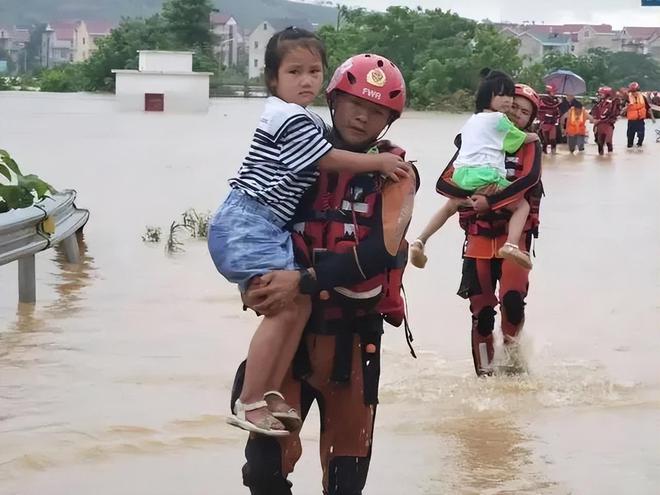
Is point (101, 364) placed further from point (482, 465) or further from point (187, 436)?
point (482, 465)

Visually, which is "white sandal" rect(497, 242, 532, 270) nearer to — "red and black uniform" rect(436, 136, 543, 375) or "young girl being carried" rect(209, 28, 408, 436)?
"red and black uniform" rect(436, 136, 543, 375)

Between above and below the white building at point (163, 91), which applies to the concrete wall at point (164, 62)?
above

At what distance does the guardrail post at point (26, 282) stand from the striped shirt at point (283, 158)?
20.1ft

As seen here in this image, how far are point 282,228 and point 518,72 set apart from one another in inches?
3265

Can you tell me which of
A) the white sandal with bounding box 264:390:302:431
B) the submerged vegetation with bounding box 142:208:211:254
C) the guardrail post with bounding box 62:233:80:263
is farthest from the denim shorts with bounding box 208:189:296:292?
the submerged vegetation with bounding box 142:208:211:254

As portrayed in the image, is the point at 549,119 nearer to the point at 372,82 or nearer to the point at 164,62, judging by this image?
the point at 372,82

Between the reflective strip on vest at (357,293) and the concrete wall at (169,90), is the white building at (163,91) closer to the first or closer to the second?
the concrete wall at (169,90)

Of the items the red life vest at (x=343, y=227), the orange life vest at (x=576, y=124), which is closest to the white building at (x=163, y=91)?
the orange life vest at (x=576, y=124)

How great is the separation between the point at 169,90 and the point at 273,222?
6758 cm

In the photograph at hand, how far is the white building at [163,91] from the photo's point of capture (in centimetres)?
6969

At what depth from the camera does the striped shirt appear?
4207mm

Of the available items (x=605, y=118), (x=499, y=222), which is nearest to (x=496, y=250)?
(x=499, y=222)

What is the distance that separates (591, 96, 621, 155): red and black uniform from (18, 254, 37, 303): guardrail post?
24.0 m

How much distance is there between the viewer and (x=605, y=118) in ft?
108
